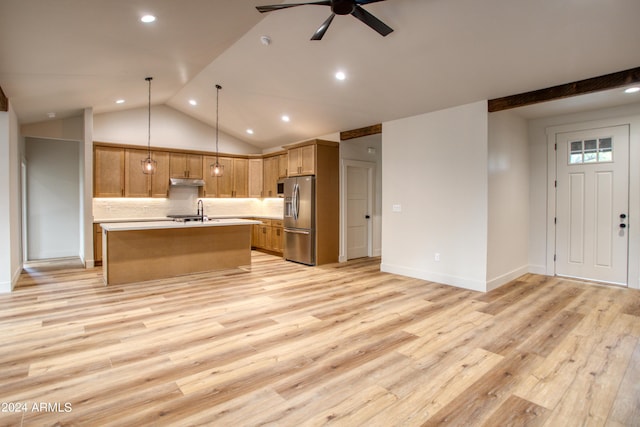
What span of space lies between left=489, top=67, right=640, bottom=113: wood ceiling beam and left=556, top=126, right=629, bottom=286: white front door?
1747mm

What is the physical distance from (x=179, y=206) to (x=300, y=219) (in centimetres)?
320

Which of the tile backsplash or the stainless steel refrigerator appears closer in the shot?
the stainless steel refrigerator

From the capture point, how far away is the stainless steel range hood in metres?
7.53

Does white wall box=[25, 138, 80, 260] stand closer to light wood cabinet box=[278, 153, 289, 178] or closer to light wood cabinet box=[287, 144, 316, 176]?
light wood cabinet box=[278, 153, 289, 178]

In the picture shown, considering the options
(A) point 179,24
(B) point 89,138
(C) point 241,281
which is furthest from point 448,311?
(B) point 89,138

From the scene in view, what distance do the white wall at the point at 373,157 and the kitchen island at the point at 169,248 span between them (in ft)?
7.60

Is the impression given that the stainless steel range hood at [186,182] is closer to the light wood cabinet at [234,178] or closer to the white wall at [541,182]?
the light wood cabinet at [234,178]

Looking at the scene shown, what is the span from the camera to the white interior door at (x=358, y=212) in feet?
23.6

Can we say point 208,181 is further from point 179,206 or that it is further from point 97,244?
point 97,244

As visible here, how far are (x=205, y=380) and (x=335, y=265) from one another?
438 cm

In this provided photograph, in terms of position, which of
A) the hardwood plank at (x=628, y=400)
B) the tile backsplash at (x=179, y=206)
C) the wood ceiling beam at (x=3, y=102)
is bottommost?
the hardwood plank at (x=628, y=400)

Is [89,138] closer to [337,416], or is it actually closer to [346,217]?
[346,217]

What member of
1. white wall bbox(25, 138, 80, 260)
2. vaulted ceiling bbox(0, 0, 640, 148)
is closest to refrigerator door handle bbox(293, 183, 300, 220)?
vaulted ceiling bbox(0, 0, 640, 148)

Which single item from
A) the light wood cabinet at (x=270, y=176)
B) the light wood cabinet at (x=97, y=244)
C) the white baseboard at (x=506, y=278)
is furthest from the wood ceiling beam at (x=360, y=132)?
the light wood cabinet at (x=97, y=244)
